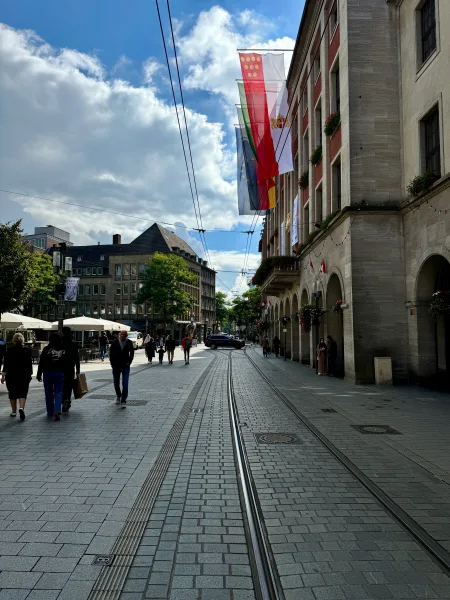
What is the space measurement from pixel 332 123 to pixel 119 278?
6732 cm

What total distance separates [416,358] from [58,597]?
46.4 feet

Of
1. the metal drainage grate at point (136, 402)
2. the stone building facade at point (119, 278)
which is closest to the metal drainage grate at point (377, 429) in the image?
the metal drainage grate at point (136, 402)

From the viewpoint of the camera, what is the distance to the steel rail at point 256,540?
314 centimetres

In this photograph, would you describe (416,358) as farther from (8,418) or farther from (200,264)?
(200,264)

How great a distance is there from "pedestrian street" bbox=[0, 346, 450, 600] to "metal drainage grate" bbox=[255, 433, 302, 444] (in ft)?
0.11

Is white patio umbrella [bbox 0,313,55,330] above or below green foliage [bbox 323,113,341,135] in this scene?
below

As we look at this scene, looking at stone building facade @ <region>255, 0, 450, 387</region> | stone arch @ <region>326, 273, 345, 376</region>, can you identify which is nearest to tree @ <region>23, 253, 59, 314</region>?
stone arch @ <region>326, 273, 345, 376</region>

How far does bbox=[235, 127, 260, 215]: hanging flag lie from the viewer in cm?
2489

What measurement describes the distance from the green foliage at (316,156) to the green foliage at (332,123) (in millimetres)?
2102

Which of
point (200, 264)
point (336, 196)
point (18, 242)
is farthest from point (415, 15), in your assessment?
point (200, 264)

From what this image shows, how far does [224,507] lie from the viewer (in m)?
4.67

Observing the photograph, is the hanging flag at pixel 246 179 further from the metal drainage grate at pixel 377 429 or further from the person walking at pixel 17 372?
the metal drainage grate at pixel 377 429

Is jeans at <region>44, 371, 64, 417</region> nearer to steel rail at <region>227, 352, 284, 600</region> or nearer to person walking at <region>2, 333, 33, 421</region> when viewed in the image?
person walking at <region>2, 333, 33, 421</region>

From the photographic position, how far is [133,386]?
1516 centimetres
